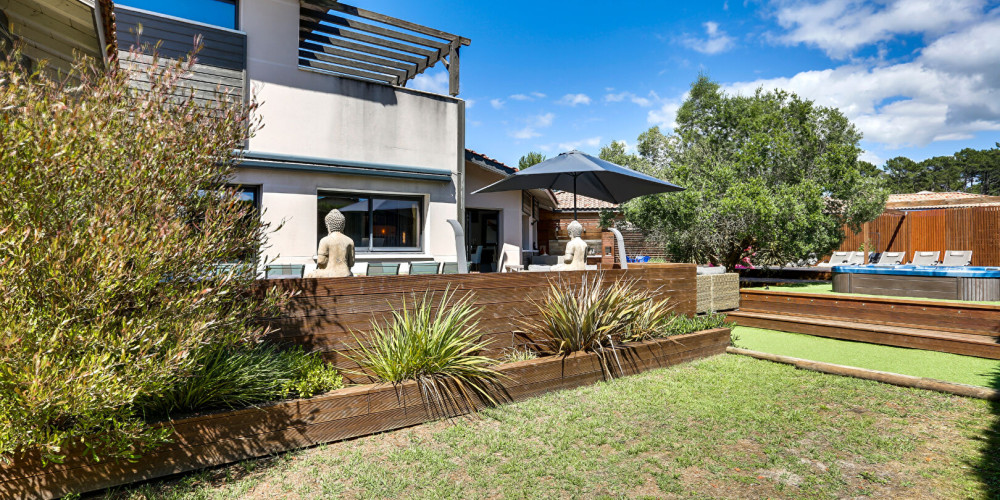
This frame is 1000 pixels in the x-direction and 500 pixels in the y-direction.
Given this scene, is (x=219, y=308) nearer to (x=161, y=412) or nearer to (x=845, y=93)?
(x=161, y=412)

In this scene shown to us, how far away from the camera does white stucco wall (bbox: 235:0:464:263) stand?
890 centimetres

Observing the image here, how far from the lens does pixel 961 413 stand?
4.38 metres

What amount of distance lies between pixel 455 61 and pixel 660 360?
7717 millimetres

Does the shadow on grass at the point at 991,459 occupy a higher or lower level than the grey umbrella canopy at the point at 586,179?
lower

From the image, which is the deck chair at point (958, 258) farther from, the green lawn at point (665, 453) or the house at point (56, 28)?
the house at point (56, 28)

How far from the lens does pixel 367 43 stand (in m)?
9.80

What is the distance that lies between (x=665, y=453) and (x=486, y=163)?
9.93 meters

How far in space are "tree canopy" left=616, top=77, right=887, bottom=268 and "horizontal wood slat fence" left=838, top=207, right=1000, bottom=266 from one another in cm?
544

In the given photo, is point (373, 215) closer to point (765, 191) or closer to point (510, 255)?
point (510, 255)

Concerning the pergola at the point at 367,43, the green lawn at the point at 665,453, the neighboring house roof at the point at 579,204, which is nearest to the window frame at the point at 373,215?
the pergola at the point at 367,43

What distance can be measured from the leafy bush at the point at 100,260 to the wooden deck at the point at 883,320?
8768mm

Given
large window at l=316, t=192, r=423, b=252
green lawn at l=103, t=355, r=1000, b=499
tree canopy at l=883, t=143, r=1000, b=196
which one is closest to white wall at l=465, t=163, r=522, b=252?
large window at l=316, t=192, r=423, b=252

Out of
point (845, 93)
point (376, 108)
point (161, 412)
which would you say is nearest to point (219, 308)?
point (161, 412)

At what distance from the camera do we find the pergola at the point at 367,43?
30.4 ft
